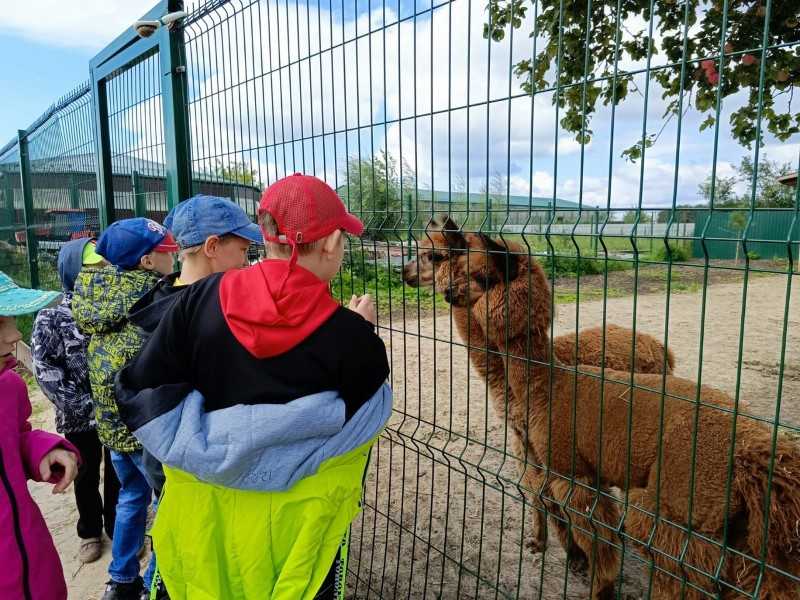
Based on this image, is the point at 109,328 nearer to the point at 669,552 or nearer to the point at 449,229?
the point at 449,229

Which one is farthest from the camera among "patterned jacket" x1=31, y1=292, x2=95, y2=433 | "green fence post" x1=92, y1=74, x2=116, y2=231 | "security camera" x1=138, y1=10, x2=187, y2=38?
"green fence post" x1=92, y1=74, x2=116, y2=231

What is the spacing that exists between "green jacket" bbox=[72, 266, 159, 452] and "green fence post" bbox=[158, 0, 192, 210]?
58.6 inches

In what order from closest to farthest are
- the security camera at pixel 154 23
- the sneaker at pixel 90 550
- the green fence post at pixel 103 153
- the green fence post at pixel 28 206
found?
the sneaker at pixel 90 550, the security camera at pixel 154 23, the green fence post at pixel 103 153, the green fence post at pixel 28 206

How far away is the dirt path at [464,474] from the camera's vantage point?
281 centimetres

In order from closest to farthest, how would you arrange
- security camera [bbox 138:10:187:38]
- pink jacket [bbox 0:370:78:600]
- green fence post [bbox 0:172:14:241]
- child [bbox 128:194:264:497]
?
pink jacket [bbox 0:370:78:600] → child [bbox 128:194:264:497] → security camera [bbox 138:10:187:38] → green fence post [bbox 0:172:14:241]

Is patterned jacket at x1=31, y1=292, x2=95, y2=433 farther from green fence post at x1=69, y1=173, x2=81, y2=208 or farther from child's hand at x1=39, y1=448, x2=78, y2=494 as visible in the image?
green fence post at x1=69, y1=173, x2=81, y2=208

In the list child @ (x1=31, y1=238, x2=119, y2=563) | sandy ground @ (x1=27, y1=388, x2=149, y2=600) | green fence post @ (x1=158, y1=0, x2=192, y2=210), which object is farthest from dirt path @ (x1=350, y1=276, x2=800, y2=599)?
green fence post @ (x1=158, y1=0, x2=192, y2=210)

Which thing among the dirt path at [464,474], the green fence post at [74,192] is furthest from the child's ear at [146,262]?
the green fence post at [74,192]

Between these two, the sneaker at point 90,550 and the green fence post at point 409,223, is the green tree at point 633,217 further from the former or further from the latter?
the sneaker at point 90,550

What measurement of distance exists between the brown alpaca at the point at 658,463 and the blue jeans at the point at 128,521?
1.83 m

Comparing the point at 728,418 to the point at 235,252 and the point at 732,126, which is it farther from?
the point at 235,252

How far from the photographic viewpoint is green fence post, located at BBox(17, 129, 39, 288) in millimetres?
9438

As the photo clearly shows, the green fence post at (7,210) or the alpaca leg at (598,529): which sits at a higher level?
the green fence post at (7,210)

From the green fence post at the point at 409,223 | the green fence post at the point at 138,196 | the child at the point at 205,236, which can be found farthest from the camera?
the green fence post at the point at 138,196
